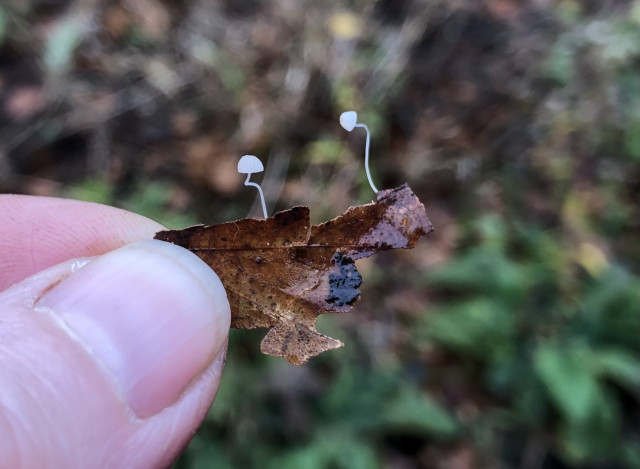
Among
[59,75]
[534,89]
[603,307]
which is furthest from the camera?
[534,89]

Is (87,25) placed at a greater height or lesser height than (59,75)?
greater

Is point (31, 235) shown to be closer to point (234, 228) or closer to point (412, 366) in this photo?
point (234, 228)

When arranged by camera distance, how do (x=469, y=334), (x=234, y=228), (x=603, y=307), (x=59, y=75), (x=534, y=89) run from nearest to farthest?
(x=234, y=228), (x=469, y=334), (x=603, y=307), (x=59, y=75), (x=534, y=89)

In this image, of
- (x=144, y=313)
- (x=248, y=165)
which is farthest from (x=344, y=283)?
(x=144, y=313)

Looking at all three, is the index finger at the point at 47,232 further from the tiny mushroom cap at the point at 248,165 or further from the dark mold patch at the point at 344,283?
the dark mold patch at the point at 344,283

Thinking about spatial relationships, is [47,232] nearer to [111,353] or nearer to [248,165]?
[111,353]

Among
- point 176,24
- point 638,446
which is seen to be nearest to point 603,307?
point 638,446

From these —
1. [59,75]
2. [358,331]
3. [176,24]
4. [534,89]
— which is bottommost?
[358,331]

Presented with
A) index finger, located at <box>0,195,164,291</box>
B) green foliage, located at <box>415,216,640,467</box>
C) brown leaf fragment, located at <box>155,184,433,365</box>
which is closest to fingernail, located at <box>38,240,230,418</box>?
brown leaf fragment, located at <box>155,184,433,365</box>

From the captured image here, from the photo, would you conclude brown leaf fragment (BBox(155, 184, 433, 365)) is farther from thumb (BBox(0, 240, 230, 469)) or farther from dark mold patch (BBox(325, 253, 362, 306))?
thumb (BBox(0, 240, 230, 469))
